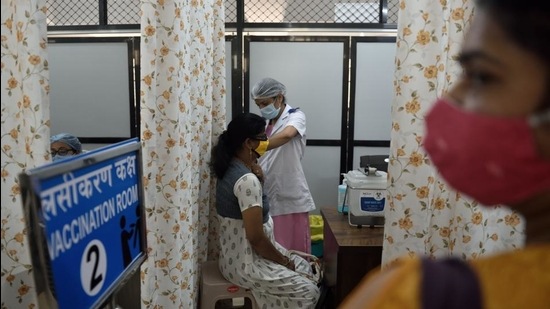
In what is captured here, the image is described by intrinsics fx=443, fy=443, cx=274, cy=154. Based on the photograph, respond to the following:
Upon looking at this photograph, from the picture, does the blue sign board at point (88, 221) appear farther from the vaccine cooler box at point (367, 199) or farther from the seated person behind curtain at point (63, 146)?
the seated person behind curtain at point (63, 146)

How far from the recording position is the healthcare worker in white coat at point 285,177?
289 cm

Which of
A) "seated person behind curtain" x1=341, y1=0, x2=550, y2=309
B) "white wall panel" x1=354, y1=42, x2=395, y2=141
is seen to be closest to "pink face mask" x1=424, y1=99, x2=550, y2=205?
"seated person behind curtain" x1=341, y1=0, x2=550, y2=309

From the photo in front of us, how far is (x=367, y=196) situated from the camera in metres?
2.02

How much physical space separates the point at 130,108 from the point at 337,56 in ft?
5.74

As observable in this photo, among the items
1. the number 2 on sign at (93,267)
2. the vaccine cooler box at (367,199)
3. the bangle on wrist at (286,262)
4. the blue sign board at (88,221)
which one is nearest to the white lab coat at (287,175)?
the bangle on wrist at (286,262)

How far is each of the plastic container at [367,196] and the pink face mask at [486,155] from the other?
145 cm

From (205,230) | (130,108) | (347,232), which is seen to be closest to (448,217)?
(347,232)

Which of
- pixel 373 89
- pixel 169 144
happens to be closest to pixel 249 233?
pixel 169 144

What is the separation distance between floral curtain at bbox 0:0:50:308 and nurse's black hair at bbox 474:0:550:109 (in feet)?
3.59

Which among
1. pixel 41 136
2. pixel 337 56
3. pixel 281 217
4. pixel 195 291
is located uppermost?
pixel 337 56

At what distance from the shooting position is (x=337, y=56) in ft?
11.7

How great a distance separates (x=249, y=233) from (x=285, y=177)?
94 centimetres

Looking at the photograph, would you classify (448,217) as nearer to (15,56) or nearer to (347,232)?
(347,232)

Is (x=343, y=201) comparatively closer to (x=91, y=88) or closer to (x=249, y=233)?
(x=249, y=233)
